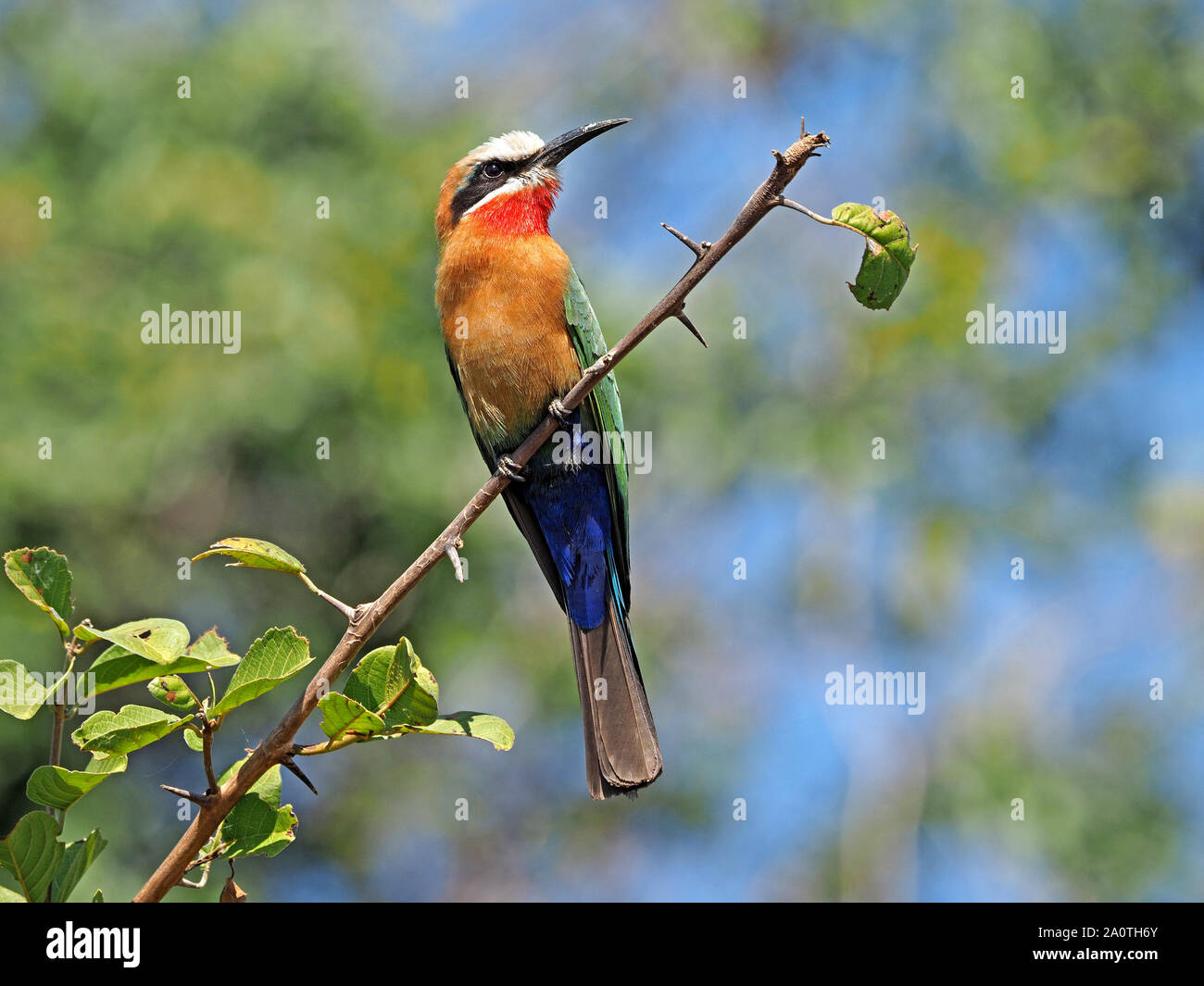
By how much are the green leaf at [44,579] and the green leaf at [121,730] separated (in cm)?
14

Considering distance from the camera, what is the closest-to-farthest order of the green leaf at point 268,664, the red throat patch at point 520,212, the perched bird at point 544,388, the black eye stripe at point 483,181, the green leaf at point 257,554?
the green leaf at point 268,664
the green leaf at point 257,554
the perched bird at point 544,388
the red throat patch at point 520,212
the black eye stripe at point 483,181

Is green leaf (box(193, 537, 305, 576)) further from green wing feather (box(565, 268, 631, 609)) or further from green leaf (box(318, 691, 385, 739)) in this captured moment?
green wing feather (box(565, 268, 631, 609))

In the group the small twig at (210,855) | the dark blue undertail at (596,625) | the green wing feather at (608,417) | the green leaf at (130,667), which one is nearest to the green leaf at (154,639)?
the green leaf at (130,667)

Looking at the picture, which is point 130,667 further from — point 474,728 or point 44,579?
point 474,728

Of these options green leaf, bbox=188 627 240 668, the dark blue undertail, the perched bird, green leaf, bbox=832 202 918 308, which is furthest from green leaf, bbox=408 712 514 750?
the perched bird

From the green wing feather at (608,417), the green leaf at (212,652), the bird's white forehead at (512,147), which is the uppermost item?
the bird's white forehead at (512,147)

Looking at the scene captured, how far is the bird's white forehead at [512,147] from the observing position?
4514 mm

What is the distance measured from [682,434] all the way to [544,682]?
2.30 metres

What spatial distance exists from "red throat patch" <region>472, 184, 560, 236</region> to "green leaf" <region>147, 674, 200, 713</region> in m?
2.91

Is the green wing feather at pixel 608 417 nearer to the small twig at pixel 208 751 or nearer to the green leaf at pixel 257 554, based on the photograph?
the green leaf at pixel 257 554

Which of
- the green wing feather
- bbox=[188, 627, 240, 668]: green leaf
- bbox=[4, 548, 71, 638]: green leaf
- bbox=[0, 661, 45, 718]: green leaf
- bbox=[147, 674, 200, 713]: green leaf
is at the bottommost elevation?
bbox=[147, 674, 200, 713]: green leaf

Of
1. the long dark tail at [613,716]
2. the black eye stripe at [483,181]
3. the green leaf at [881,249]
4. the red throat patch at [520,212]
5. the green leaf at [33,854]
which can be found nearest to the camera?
the green leaf at [33,854]

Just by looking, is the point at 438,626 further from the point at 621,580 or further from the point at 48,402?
the point at 621,580

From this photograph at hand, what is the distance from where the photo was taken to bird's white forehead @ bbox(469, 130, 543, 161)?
14.8ft
